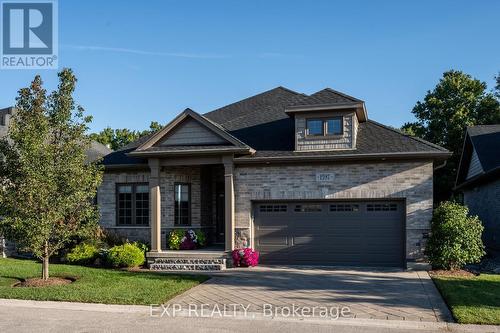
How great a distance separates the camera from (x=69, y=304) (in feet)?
33.1

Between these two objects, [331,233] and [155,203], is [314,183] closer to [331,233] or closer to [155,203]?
[331,233]

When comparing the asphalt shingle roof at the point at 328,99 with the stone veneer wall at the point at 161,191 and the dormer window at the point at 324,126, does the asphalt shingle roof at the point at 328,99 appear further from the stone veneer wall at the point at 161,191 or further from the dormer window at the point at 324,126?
the stone veneer wall at the point at 161,191

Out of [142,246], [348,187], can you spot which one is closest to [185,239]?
[142,246]

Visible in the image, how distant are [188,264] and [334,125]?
661 centimetres

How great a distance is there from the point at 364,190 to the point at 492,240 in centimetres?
930

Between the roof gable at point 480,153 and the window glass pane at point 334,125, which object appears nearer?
the window glass pane at point 334,125

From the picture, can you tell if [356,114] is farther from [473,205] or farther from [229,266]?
[473,205]

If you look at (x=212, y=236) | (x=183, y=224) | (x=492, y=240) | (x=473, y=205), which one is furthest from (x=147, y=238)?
(x=473, y=205)

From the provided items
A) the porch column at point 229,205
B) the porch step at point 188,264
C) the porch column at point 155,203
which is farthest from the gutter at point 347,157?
the porch step at point 188,264

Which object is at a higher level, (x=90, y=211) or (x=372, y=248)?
(x=90, y=211)

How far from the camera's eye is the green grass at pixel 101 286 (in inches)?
409

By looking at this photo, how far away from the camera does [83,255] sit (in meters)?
16.1

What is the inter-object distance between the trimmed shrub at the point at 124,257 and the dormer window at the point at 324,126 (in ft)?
22.8

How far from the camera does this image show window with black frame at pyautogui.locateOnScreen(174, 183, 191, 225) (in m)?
17.9
